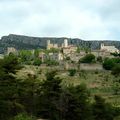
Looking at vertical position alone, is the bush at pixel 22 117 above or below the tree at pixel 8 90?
below

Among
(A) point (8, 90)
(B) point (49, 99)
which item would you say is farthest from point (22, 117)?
(B) point (49, 99)

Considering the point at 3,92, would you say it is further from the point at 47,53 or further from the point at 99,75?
the point at 47,53

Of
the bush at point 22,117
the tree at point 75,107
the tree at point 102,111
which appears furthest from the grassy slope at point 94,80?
the bush at point 22,117

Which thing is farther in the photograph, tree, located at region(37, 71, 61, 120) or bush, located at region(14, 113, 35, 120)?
tree, located at region(37, 71, 61, 120)

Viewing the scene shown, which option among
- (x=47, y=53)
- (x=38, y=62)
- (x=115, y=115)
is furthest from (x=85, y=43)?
(x=115, y=115)

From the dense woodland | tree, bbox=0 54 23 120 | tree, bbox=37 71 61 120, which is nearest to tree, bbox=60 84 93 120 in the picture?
the dense woodland

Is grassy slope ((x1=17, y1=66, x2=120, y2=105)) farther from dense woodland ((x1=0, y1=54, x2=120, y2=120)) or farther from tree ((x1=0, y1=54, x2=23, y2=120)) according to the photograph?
tree ((x1=0, y1=54, x2=23, y2=120))

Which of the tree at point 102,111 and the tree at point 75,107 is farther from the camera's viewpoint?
the tree at point 102,111

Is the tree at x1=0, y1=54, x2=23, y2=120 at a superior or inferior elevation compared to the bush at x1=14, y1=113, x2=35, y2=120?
superior

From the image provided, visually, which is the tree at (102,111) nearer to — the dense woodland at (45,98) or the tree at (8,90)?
the dense woodland at (45,98)

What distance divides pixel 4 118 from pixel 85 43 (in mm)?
168787

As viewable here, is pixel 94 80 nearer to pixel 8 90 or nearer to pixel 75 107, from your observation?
pixel 75 107

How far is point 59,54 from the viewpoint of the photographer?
145m

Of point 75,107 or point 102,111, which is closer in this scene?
point 75,107
